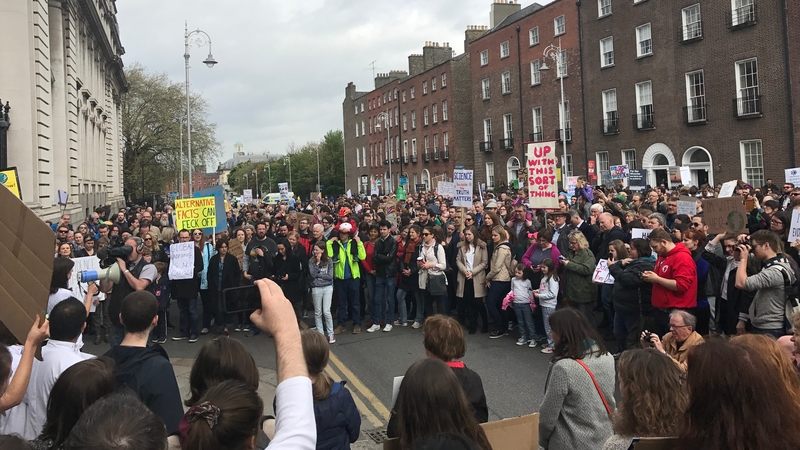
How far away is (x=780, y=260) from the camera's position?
6449 millimetres

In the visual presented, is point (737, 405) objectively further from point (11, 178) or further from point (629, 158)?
point (629, 158)

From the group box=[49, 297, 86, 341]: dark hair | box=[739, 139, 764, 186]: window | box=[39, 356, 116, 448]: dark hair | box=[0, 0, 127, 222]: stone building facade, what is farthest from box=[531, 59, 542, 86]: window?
box=[39, 356, 116, 448]: dark hair

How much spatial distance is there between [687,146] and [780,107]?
5061 mm

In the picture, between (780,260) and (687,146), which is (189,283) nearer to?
(780,260)

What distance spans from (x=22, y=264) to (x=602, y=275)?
7.54m

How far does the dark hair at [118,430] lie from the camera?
2037mm

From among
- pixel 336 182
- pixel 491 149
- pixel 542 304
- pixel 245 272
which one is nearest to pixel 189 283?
pixel 245 272

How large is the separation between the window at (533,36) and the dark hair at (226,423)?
43.9m

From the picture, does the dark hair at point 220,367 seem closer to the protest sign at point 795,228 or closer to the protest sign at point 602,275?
the protest sign at point 602,275

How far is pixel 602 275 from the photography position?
346 inches

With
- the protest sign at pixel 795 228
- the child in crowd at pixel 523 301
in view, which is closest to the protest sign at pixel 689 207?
the protest sign at pixel 795 228

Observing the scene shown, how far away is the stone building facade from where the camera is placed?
795 inches

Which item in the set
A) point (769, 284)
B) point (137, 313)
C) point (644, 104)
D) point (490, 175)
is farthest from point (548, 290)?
point (490, 175)

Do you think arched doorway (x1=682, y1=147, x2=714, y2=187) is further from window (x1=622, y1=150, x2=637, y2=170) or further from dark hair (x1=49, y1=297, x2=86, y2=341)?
dark hair (x1=49, y1=297, x2=86, y2=341)
